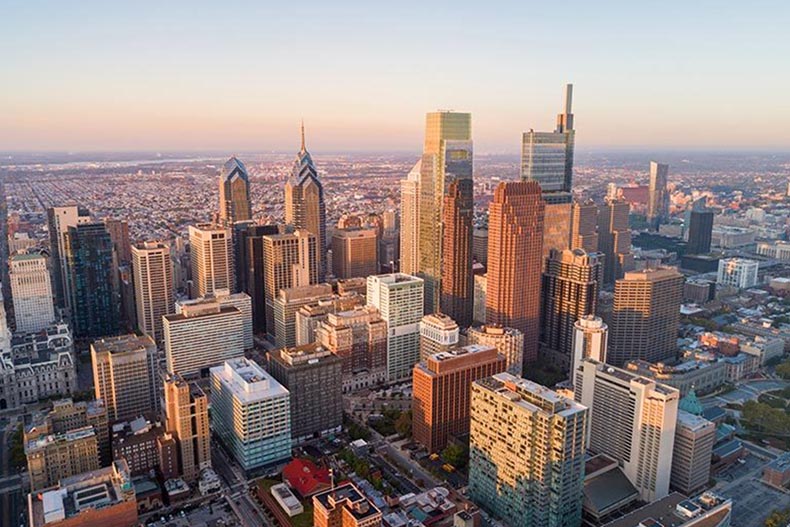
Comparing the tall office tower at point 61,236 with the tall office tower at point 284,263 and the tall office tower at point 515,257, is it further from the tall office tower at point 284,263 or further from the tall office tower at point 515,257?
the tall office tower at point 515,257

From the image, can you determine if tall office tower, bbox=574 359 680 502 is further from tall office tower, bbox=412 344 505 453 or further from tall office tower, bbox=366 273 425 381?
tall office tower, bbox=366 273 425 381

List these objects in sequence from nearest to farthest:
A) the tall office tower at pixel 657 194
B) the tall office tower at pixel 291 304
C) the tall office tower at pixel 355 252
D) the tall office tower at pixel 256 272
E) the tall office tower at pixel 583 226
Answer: the tall office tower at pixel 291 304
the tall office tower at pixel 256 272
the tall office tower at pixel 583 226
the tall office tower at pixel 355 252
the tall office tower at pixel 657 194

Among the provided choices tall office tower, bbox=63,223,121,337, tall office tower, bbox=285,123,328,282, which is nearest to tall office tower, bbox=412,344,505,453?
tall office tower, bbox=285,123,328,282

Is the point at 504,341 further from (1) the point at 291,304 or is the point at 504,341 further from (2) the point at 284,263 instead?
(2) the point at 284,263

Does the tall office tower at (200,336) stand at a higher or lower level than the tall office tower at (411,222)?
lower

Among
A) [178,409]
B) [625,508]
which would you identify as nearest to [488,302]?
[625,508]

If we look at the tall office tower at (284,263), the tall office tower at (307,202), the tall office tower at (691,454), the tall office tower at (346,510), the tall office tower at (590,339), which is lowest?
the tall office tower at (691,454)

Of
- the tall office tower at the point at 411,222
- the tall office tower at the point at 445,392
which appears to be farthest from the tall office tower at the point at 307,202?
the tall office tower at the point at 445,392

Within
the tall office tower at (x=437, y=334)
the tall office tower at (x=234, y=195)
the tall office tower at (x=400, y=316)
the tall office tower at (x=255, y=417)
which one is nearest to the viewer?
the tall office tower at (x=255, y=417)
